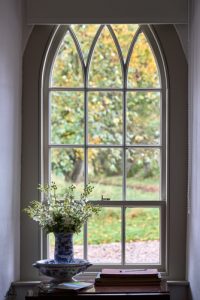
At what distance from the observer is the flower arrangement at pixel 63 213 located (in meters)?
4.39

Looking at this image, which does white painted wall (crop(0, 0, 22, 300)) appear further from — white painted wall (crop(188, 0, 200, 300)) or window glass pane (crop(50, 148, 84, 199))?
window glass pane (crop(50, 148, 84, 199))

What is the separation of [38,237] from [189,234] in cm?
108

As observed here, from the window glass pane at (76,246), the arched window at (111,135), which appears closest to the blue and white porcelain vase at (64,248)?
the window glass pane at (76,246)

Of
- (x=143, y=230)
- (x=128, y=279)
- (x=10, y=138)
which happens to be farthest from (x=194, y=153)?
(x=143, y=230)

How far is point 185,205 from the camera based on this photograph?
15.5ft

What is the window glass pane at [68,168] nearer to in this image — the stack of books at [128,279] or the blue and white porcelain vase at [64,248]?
the blue and white porcelain vase at [64,248]

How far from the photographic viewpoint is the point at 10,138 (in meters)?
4.36

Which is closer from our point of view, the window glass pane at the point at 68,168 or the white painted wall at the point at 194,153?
the white painted wall at the point at 194,153

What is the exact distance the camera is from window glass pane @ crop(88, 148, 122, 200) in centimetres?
682

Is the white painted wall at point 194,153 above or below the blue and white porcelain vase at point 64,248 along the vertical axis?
above

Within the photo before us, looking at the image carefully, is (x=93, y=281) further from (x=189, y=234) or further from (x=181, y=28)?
(x=181, y=28)

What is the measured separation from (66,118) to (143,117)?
82cm

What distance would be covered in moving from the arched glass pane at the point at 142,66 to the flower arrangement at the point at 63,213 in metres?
2.14

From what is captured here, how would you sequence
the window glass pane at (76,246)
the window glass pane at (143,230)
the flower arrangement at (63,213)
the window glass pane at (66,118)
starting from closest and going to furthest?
the flower arrangement at (63,213), the window glass pane at (76,246), the window glass pane at (143,230), the window glass pane at (66,118)
